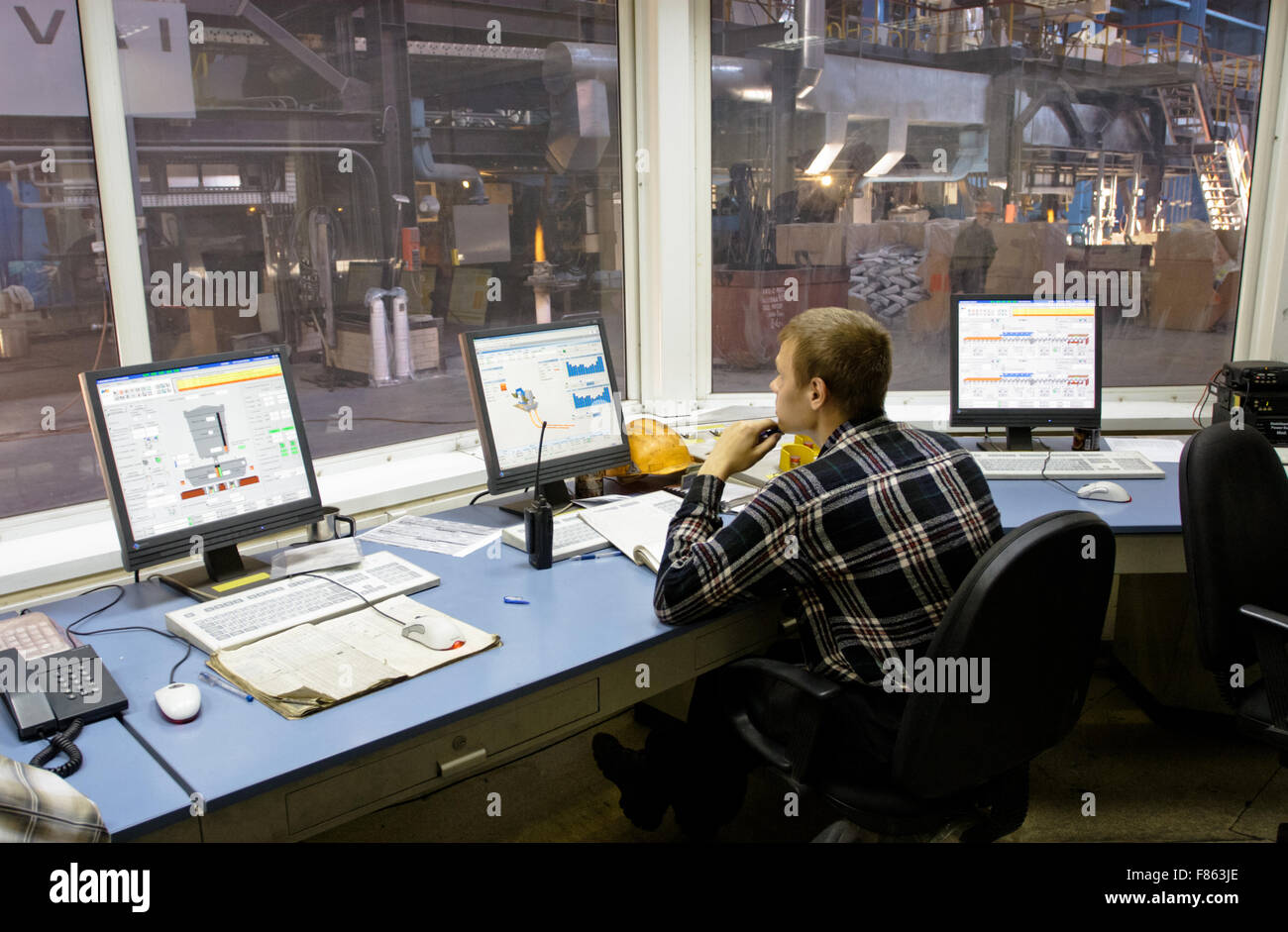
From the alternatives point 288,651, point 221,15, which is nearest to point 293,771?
point 288,651

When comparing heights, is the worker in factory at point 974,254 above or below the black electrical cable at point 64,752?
above

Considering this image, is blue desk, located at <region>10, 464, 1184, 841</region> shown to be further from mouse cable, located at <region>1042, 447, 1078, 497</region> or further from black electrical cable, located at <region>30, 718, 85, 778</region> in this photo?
mouse cable, located at <region>1042, 447, 1078, 497</region>

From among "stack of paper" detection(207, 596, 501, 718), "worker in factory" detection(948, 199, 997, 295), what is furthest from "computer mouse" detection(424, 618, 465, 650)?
"worker in factory" detection(948, 199, 997, 295)

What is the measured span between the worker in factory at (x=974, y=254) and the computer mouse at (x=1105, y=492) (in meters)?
0.99

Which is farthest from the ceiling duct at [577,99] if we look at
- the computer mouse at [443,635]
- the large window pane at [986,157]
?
the computer mouse at [443,635]

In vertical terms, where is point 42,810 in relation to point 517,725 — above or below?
above

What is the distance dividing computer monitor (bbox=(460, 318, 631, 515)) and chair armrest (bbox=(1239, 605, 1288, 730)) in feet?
4.76

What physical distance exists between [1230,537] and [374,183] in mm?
2317

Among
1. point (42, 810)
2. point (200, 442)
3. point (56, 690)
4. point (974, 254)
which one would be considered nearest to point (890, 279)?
point (974, 254)

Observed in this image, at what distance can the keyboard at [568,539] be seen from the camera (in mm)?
2299

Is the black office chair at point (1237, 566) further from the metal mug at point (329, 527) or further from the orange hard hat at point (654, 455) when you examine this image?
the metal mug at point (329, 527)

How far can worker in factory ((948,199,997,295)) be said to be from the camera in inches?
134

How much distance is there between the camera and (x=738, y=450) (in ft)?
7.27

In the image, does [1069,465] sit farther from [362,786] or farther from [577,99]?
[362,786]
